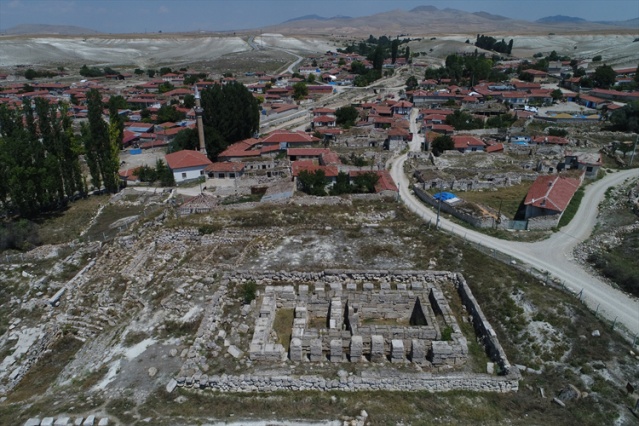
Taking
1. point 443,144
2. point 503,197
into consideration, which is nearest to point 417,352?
point 503,197

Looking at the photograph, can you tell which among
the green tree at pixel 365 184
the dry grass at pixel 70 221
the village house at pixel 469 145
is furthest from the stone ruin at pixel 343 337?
the village house at pixel 469 145

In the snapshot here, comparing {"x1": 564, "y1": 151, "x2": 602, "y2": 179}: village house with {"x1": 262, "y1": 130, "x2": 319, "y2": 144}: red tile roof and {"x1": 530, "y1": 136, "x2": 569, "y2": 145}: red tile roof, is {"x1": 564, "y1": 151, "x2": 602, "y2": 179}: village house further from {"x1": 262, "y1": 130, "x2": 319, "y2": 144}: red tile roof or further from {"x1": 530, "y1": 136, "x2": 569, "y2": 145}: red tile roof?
{"x1": 262, "y1": 130, "x2": 319, "y2": 144}: red tile roof

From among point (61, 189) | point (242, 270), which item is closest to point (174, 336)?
point (242, 270)

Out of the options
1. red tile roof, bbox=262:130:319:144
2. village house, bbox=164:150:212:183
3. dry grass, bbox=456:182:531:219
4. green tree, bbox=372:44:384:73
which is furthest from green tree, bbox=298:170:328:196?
green tree, bbox=372:44:384:73

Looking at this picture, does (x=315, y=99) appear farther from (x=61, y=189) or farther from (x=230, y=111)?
(x=61, y=189)

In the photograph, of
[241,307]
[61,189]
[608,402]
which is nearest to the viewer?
[608,402]

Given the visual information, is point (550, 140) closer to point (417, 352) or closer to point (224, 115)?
point (224, 115)

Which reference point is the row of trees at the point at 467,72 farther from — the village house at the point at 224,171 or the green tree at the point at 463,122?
the village house at the point at 224,171
